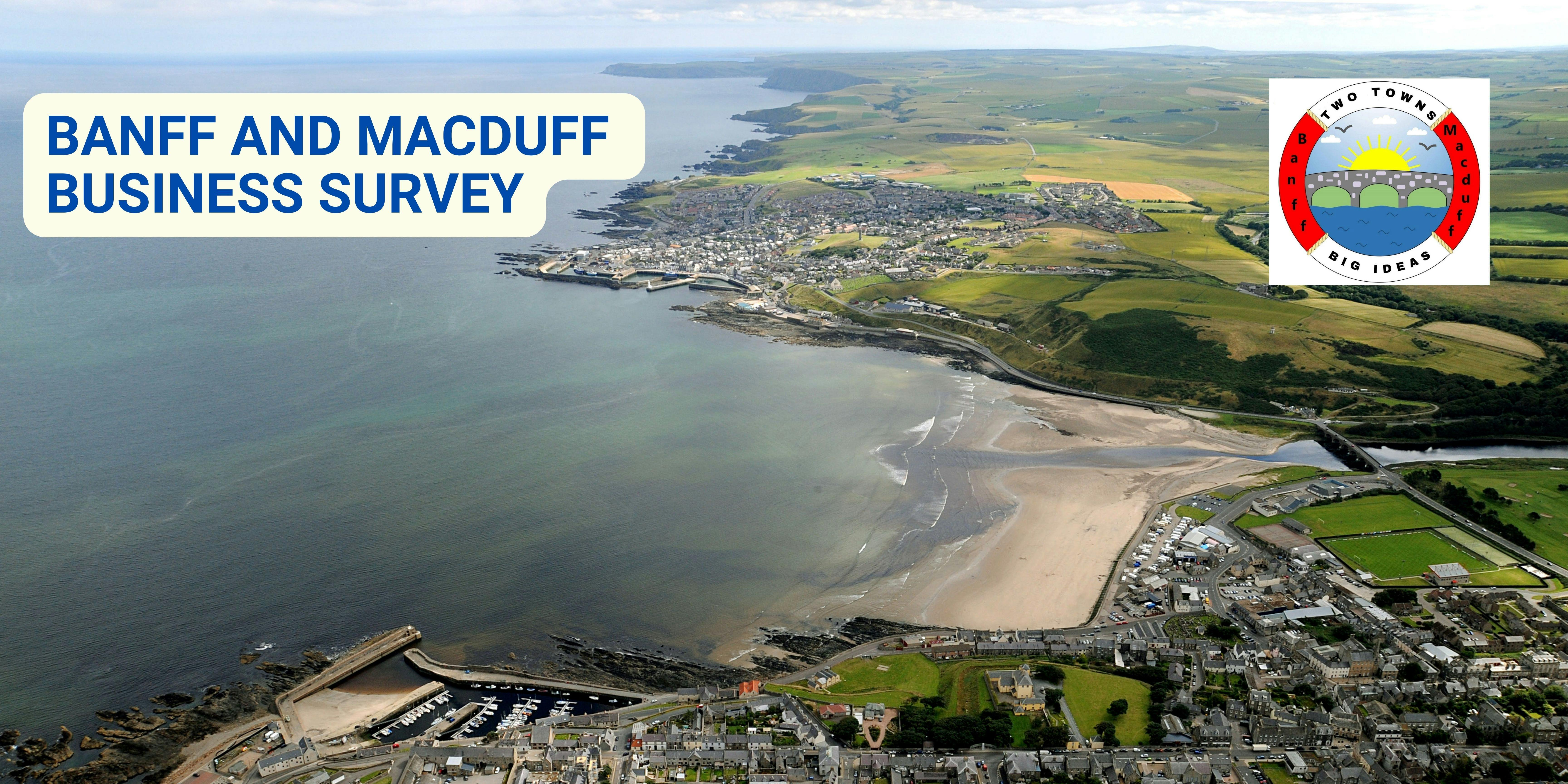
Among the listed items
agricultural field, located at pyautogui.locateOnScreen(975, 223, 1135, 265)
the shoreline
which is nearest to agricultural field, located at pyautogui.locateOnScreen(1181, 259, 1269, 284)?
agricultural field, located at pyautogui.locateOnScreen(975, 223, 1135, 265)

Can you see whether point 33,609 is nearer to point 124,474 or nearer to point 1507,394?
point 124,474

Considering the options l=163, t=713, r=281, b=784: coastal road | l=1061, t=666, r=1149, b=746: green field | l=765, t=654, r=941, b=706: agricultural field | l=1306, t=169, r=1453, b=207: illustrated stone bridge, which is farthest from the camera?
l=1306, t=169, r=1453, b=207: illustrated stone bridge

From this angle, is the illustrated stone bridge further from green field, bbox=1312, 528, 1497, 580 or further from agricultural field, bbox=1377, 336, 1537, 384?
agricultural field, bbox=1377, 336, 1537, 384

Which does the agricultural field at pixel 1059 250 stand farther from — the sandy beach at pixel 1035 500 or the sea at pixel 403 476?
the sandy beach at pixel 1035 500

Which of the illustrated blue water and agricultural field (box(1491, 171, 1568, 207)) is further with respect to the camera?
agricultural field (box(1491, 171, 1568, 207))

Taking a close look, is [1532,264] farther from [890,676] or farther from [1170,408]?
[890,676]

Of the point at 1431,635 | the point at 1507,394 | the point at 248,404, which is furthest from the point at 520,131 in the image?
the point at 1507,394

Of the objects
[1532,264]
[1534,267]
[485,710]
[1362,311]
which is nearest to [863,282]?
[1362,311]
